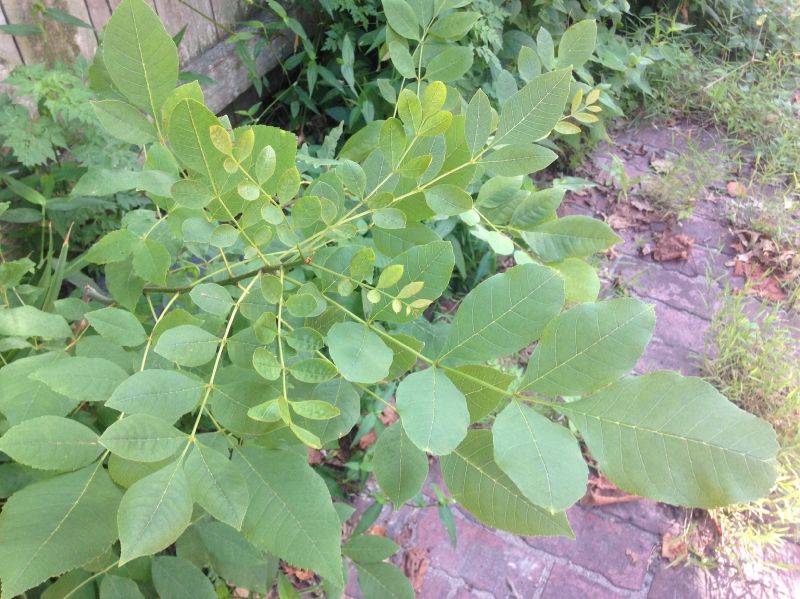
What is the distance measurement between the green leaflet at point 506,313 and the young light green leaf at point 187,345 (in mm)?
245

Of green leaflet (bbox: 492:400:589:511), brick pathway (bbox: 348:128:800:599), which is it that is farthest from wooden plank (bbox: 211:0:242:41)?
green leaflet (bbox: 492:400:589:511)

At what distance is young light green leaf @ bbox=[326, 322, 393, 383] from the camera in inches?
22.3

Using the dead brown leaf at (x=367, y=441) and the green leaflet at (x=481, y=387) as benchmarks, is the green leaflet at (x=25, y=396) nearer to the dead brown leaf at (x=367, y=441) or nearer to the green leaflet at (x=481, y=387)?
the green leaflet at (x=481, y=387)

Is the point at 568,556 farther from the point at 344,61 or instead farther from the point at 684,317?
the point at 344,61

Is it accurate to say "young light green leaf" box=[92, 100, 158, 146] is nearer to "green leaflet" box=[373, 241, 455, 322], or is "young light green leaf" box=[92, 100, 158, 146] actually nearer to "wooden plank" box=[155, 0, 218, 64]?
"green leaflet" box=[373, 241, 455, 322]

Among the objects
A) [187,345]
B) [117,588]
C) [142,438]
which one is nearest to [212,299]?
[187,345]

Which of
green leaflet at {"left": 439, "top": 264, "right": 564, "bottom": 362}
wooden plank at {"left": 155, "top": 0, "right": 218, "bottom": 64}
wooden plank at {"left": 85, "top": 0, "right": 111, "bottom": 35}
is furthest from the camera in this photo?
wooden plank at {"left": 155, "top": 0, "right": 218, "bottom": 64}

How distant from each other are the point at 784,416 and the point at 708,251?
3.60ft

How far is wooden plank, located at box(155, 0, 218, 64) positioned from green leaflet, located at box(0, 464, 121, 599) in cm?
201

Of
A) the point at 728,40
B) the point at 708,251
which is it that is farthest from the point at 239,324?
the point at 728,40

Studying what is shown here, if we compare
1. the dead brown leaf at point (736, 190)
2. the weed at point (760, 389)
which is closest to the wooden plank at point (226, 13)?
the weed at point (760, 389)

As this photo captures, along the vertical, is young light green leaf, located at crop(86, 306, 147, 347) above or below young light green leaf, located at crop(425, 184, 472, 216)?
below

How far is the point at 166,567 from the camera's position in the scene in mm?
958

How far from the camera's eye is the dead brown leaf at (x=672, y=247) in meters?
3.35
